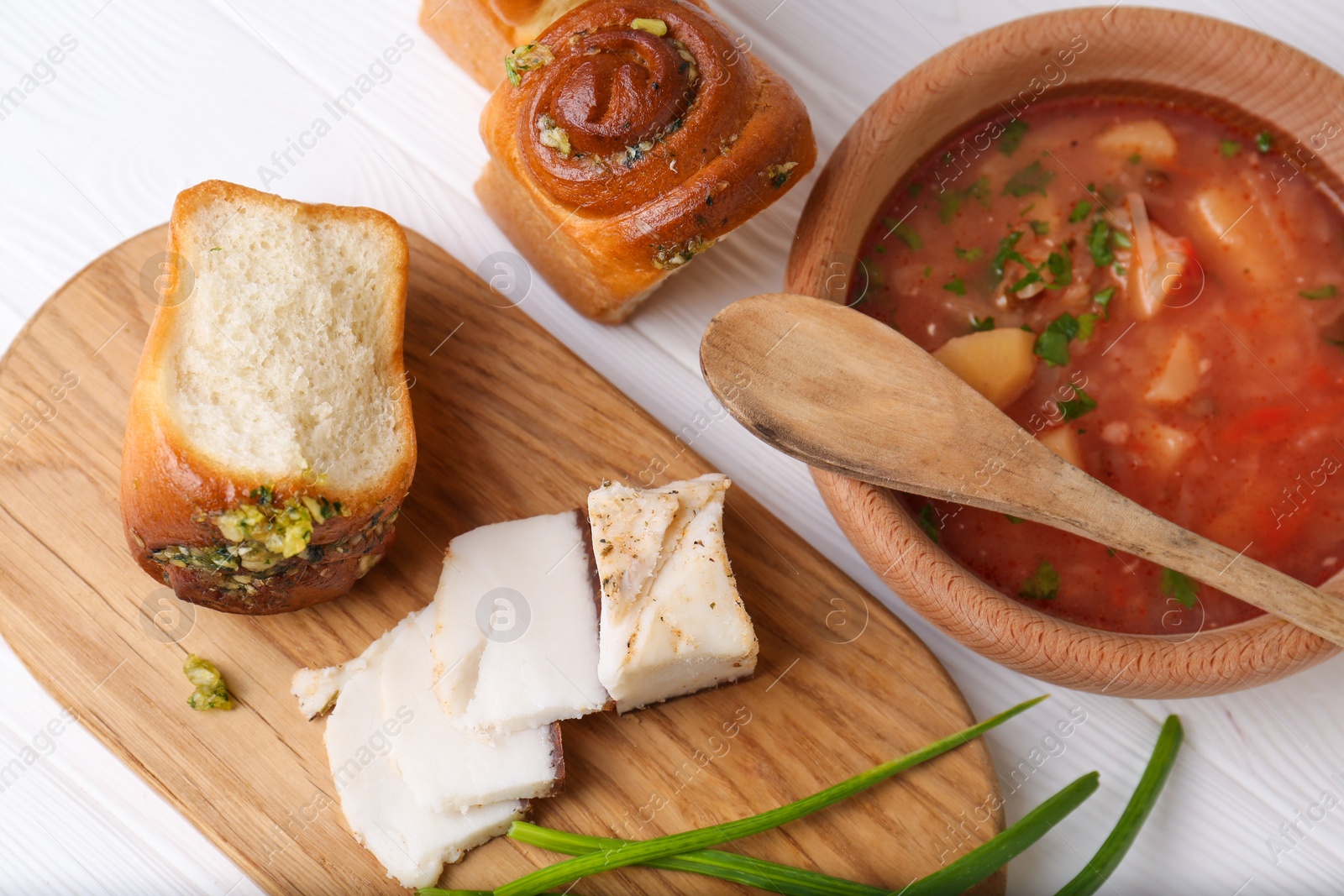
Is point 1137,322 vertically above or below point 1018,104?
below

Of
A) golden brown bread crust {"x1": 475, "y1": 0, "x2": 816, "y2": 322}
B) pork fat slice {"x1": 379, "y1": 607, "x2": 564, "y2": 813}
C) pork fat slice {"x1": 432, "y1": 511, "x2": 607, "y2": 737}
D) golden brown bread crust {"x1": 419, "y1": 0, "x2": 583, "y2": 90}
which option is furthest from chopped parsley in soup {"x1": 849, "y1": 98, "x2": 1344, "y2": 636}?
pork fat slice {"x1": 379, "y1": 607, "x2": 564, "y2": 813}

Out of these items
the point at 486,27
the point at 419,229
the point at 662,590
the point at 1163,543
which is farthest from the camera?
the point at 419,229

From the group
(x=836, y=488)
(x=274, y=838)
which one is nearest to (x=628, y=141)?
(x=836, y=488)

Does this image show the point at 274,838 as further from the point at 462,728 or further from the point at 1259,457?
Result: the point at 1259,457

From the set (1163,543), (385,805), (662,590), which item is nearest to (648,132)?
(662,590)

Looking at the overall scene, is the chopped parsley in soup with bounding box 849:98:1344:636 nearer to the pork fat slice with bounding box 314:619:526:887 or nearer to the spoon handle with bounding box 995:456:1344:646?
the spoon handle with bounding box 995:456:1344:646

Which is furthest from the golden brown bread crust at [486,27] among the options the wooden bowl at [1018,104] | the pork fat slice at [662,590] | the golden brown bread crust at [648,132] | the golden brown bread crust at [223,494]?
the pork fat slice at [662,590]

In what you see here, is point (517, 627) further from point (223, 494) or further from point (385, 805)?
point (223, 494)
